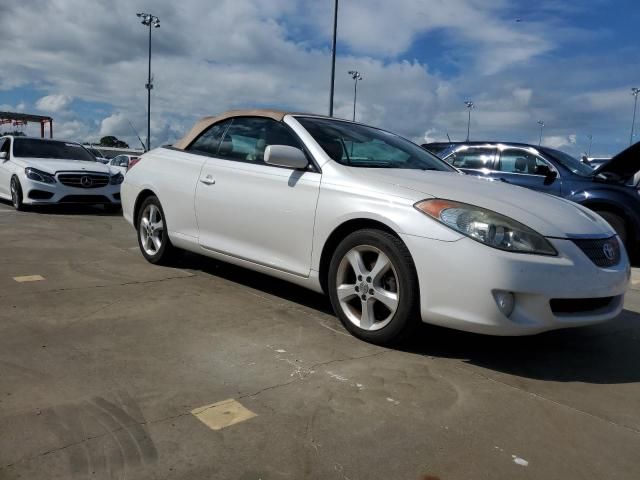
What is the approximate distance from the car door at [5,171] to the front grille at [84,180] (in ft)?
4.26

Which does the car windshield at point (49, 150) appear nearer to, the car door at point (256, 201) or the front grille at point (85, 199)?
the front grille at point (85, 199)

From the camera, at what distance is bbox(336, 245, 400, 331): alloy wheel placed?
338cm

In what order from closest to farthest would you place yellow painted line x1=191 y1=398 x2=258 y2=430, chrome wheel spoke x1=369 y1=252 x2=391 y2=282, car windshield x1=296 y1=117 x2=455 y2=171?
1. yellow painted line x1=191 y1=398 x2=258 y2=430
2. chrome wheel spoke x1=369 y1=252 x2=391 y2=282
3. car windshield x1=296 y1=117 x2=455 y2=171

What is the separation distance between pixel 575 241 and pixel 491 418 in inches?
47.1

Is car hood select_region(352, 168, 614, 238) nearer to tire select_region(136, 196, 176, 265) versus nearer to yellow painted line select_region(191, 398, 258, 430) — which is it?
yellow painted line select_region(191, 398, 258, 430)

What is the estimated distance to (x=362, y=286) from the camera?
11.4 feet

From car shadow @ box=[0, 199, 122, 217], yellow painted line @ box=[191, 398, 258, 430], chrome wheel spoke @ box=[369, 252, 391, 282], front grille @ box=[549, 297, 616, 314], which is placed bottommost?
yellow painted line @ box=[191, 398, 258, 430]

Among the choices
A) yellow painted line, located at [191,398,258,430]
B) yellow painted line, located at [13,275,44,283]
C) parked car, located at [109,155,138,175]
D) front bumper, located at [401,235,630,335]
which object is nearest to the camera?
yellow painted line, located at [191,398,258,430]

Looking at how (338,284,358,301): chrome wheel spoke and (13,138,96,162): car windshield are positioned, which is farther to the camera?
(13,138,96,162): car windshield

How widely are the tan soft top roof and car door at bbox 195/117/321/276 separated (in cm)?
5

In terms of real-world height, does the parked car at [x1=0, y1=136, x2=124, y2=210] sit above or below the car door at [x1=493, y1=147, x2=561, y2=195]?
below

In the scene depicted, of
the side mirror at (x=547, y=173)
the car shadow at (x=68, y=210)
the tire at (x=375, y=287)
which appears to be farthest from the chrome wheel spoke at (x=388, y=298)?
the car shadow at (x=68, y=210)

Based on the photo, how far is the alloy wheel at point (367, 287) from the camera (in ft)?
11.1

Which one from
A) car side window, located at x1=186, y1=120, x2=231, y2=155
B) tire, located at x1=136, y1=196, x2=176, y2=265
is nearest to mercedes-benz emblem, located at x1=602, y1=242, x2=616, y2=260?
car side window, located at x1=186, y1=120, x2=231, y2=155
